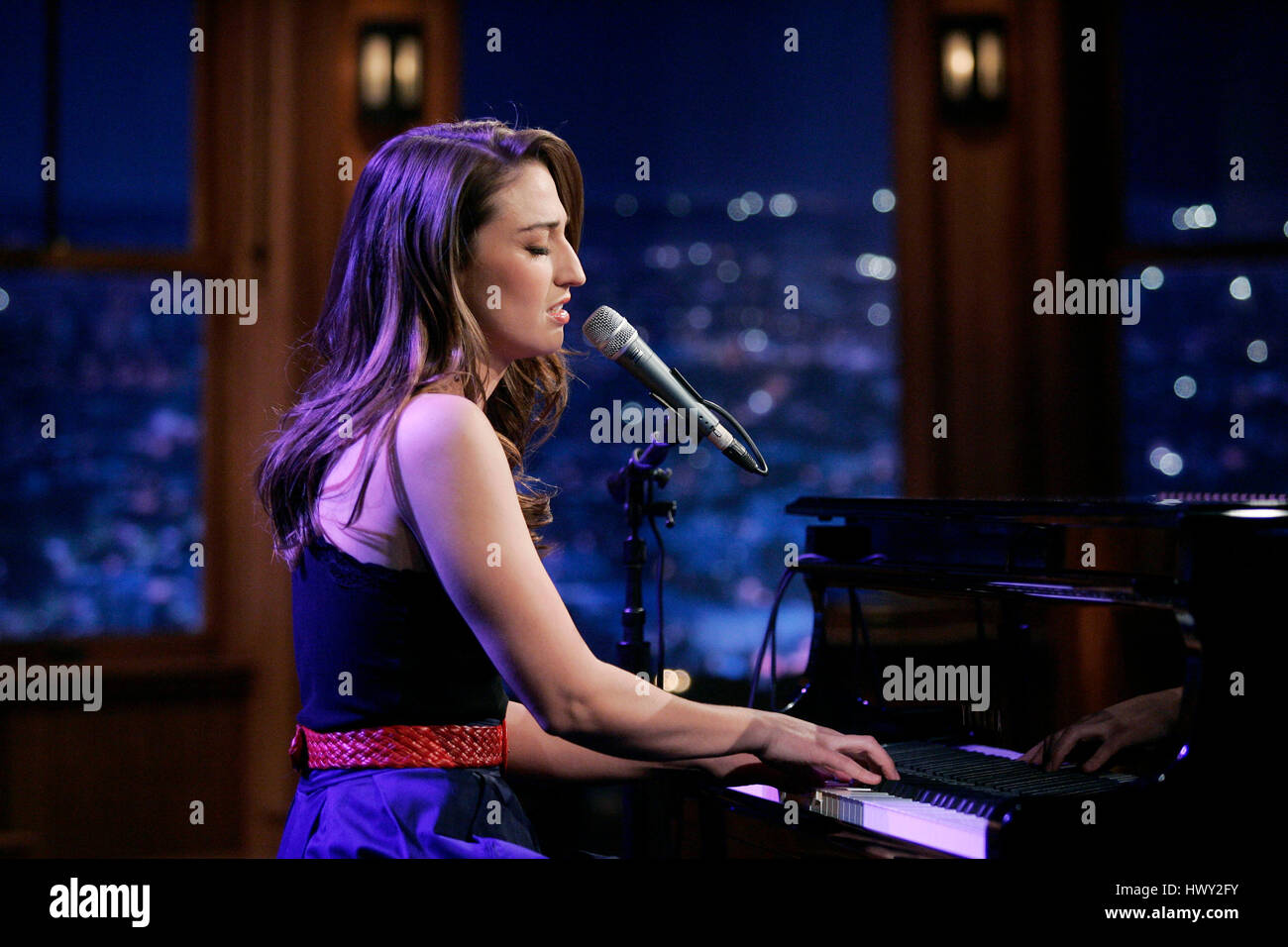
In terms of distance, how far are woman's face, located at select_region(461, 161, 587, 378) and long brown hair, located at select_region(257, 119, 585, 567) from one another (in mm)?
20

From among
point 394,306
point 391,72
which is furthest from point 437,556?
point 391,72

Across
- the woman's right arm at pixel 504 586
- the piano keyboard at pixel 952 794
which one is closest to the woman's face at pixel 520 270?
the woman's right arm at pixel 504 586

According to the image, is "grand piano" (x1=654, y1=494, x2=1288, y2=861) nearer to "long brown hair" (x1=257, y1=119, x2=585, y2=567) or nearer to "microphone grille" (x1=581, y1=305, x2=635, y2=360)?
"microphone grille" (x1=581, y1=305, x2=635, y2=360)

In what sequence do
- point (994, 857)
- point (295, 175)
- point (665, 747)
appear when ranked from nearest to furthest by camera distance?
point (994, 857), point (665, 747), point (295, 175)

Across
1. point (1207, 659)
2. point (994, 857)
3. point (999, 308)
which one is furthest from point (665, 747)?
point (999, 308)

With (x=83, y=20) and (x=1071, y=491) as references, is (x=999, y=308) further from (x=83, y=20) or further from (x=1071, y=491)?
(x=83, y=20)

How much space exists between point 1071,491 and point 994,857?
2.48m

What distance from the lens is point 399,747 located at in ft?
4.85

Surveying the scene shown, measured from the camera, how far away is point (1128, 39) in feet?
12.0

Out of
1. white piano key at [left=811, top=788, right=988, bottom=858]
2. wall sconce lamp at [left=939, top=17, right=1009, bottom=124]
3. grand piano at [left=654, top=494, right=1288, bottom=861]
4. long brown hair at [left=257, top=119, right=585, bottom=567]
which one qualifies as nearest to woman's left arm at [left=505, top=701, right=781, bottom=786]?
grand piano at [left=654, top=494, right=1288, bottom=861]

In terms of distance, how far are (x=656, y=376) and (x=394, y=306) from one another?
393 mm

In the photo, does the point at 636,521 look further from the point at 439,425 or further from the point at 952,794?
the point at 952,794

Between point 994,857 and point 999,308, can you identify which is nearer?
point 994,857

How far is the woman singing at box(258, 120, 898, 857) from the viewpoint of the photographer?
4.61ft
